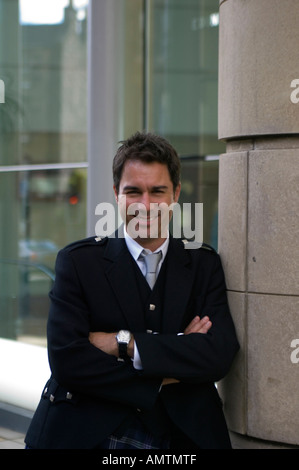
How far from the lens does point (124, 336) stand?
9.97ft

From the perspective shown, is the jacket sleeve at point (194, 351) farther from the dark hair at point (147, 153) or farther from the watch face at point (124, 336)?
the dark hair at point (147, 153)

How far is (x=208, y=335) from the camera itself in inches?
122

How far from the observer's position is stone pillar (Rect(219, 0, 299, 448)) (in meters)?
3.15

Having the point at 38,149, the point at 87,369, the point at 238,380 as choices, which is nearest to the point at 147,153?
the point at 87,369

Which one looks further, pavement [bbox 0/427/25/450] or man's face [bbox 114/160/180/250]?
pavement [bbox 0/427/25/450]

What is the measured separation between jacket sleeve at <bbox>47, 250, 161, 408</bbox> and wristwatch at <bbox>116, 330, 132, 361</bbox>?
0.04m

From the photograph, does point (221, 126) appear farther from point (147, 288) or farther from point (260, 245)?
point (147, 288)

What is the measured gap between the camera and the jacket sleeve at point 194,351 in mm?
2975

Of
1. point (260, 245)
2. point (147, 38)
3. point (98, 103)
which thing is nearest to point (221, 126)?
point (260, 245)

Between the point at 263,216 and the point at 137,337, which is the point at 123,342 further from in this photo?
the point at 263,216

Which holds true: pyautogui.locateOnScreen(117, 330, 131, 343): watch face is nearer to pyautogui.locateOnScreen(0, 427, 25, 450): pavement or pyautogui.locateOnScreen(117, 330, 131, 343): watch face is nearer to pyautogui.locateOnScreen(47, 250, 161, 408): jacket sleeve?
pyautogui.locateOnScreen(47, 250, 161, 408): jacket sleeve

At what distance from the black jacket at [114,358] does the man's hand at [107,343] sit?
0.11 ft

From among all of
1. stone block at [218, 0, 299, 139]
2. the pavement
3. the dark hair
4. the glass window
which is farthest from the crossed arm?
the glass window
